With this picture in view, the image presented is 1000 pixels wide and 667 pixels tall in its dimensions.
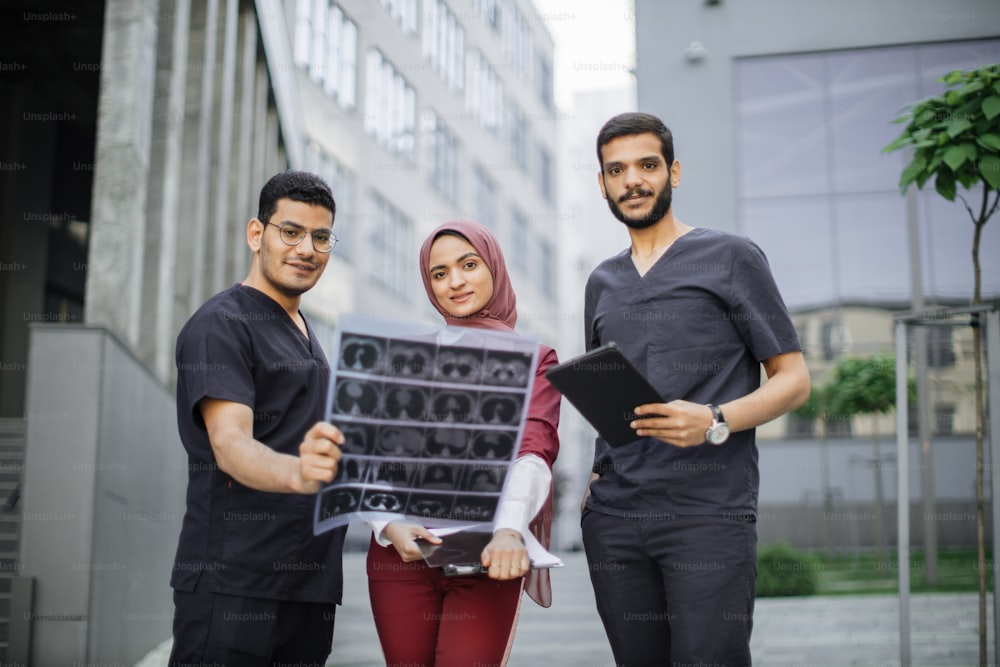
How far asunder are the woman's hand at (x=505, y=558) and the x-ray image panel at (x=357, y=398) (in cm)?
49

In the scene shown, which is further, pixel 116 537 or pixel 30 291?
pixel 30 291

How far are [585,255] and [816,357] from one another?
54222mm

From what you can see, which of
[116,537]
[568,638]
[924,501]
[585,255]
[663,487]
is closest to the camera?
[663,487]

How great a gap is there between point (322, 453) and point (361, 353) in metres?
0.26

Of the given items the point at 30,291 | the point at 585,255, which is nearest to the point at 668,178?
the point at 30,291

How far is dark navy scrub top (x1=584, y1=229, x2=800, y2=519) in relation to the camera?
303 cm

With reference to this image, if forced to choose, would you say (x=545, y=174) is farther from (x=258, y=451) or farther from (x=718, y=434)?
(x=258, y=451)

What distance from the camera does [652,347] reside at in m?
3.16

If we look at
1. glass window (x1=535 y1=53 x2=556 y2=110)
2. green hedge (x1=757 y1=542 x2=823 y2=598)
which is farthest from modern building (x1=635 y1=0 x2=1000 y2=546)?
glass window (x1=535 y1=53 x2=556 y2=110)

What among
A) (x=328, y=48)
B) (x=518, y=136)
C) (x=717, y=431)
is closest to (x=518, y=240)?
(x=518, y=136)

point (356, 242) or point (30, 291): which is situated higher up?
point (356, 242)

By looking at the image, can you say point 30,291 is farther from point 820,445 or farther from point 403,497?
point 403,497

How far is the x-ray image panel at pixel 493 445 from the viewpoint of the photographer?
2666mm

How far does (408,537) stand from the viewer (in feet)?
9.47
